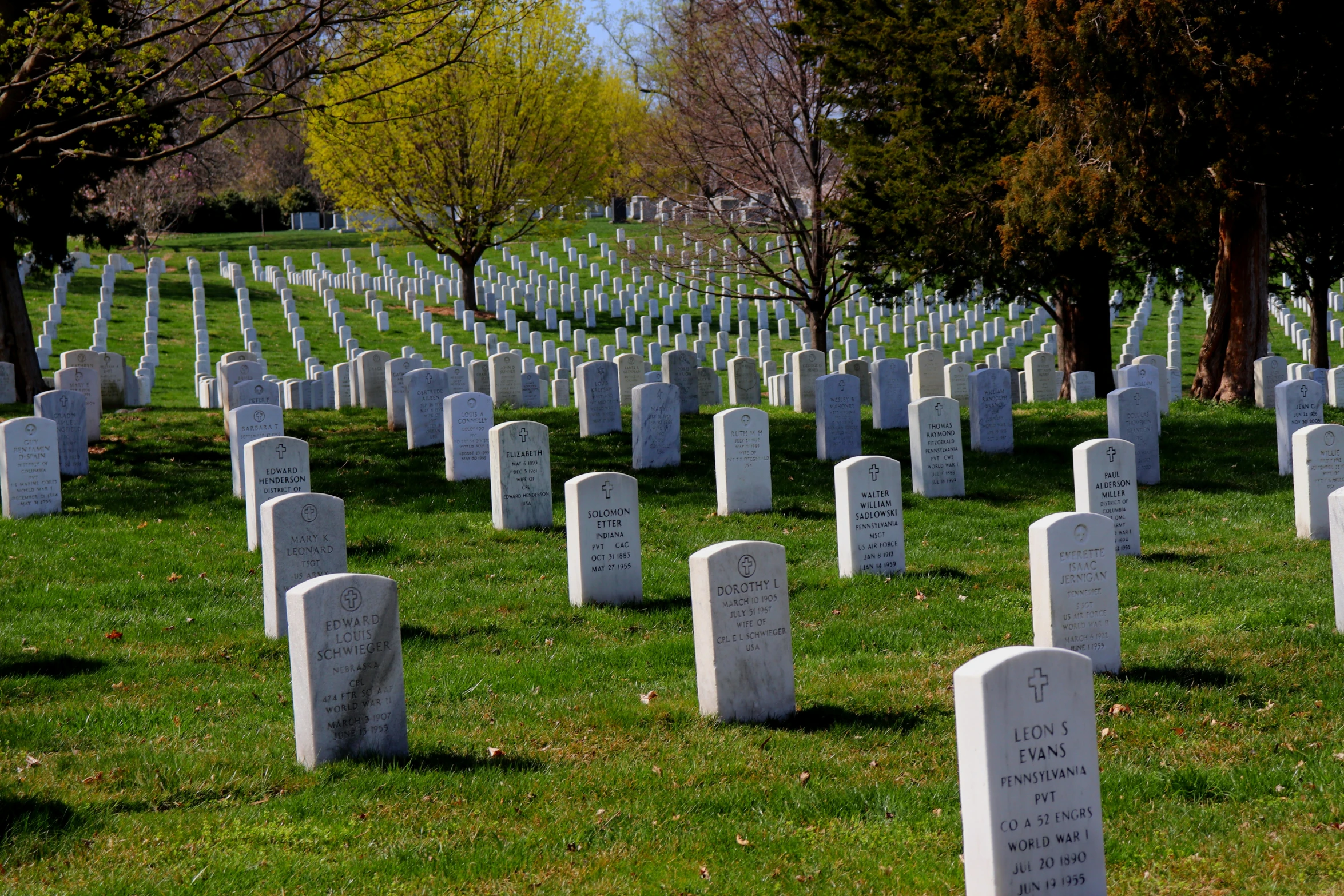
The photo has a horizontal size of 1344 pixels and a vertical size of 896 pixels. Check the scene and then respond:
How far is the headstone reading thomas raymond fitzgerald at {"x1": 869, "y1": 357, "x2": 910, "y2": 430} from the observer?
16.9 m

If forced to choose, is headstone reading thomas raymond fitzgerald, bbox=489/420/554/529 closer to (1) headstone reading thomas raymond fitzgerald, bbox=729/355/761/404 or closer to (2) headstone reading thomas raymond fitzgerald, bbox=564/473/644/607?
(2) headstone reading thomas raymond fitzgerald, bbox=564/473/644/607

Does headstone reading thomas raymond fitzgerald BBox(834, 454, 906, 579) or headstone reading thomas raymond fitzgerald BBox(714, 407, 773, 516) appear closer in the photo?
headstone reading thomas raymond fitzgerald BBox(834, 454, 906, 579)

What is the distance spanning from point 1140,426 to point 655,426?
17.4 ft

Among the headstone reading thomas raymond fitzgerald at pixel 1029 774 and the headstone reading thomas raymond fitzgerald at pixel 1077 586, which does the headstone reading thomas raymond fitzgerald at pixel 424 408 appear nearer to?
the headstone reading thomas raymond fitzgerald at pixel 1077 586

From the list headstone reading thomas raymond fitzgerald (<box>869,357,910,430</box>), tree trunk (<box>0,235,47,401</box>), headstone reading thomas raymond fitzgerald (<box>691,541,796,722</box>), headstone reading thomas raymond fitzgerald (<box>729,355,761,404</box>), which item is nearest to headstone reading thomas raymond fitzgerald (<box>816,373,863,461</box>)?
headstone reading thomas raymond fitzgerald (<box>869,357,910,430</box>)

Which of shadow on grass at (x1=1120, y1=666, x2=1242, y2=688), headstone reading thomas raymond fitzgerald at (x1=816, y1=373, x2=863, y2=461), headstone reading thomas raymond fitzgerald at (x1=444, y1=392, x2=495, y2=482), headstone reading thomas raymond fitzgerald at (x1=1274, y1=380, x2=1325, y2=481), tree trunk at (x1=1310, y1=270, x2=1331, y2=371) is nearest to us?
shadow on grass at (x1=1120, y1=666, x2=1242, y2=688)

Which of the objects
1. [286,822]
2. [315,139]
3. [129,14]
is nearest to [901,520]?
[286,822]

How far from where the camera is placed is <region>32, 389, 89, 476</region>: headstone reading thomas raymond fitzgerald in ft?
45.7

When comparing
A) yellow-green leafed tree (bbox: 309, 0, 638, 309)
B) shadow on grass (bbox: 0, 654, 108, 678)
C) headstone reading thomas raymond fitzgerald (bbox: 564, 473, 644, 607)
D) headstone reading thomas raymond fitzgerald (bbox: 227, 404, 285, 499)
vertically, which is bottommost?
shadow on grass (bbox: 0, 654, 108, 678)

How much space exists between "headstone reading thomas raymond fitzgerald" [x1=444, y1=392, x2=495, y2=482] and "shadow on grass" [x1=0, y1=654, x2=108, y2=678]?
6307 mm

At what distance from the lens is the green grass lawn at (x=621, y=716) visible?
4777 millimetres

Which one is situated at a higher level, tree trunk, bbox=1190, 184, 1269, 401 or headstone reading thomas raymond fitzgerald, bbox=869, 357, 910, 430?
tree trunk, bbox=1190, 184, 1269, 401

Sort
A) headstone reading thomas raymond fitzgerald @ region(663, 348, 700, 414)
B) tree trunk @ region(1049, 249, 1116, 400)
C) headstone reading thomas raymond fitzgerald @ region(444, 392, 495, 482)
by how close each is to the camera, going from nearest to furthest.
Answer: headstone reading thomas raymond fitzgerald @ region(444, 392, 495, 482), headstone reading thomas raymond fitzgerald @ region(663, 348, 700, 414), tree trunk @ region(1049, 249, 1116, 400)

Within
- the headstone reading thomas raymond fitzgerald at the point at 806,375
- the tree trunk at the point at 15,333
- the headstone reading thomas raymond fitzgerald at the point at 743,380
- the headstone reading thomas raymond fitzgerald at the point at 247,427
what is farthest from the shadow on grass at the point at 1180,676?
the tree trunk at the point at 15,333
